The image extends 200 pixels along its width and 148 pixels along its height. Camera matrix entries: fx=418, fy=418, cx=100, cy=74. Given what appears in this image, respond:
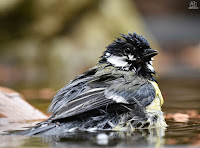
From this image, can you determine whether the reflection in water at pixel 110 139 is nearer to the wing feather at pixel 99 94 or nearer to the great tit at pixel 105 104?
the great tit at pixel 105 104

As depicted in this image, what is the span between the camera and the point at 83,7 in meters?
12.5

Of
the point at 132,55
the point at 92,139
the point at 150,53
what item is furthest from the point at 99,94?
the point at 150,53

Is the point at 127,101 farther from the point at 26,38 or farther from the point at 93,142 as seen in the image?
the point at 26,38

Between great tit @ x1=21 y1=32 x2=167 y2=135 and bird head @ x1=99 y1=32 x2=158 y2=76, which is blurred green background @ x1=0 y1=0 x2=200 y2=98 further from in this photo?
great tit @ x1=21 y1=32 x2=167 y2=135

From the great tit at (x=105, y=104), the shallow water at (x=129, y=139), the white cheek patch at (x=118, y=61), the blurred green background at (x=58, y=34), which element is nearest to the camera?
the shallow water at (x=129, y=139)

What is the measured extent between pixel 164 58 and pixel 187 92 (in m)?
7.01

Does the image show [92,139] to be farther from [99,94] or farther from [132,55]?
[132,55]

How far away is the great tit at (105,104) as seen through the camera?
13.4ft

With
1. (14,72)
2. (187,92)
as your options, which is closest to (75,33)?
(14,72)

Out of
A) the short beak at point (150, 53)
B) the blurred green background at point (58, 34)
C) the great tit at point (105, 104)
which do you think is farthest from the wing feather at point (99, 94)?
the blurred green background at point (58, 34)

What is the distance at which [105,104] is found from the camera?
412 cm

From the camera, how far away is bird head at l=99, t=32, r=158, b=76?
4719mm

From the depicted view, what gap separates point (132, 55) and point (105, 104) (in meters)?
0.86

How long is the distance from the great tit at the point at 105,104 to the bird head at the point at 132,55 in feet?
0.31
